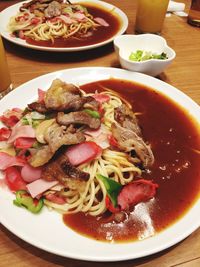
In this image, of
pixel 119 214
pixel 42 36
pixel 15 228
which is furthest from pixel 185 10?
pixel 15 228

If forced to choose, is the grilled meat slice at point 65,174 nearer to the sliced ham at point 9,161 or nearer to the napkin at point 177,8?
the sliced ham at point 9,161

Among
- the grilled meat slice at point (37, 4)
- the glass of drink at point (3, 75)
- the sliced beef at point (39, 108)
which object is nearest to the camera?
the sliced beef at point (39, 108)

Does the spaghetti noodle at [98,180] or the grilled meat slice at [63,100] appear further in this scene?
the grilled meat slice at [63,100]

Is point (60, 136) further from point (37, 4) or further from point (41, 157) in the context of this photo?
point (37, 4)

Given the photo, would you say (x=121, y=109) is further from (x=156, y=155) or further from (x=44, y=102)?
(x=44, y=102)

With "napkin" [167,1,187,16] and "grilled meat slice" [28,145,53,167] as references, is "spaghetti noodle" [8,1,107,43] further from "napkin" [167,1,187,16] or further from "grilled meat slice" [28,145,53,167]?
"grilled meat slice" [28,145,53,167]

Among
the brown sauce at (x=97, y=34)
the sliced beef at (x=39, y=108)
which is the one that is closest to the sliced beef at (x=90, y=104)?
the sliced beef at (x=39, y=108)

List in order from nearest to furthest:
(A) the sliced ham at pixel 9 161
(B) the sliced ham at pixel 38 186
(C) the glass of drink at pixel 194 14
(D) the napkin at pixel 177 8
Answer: (B) the sliced ham at pixel 38 186 < (A) the sliced ham at pixel 9 161 < (C) the glass of drink at pixel 194 14 < (D) the napkin at pixel 177 8
